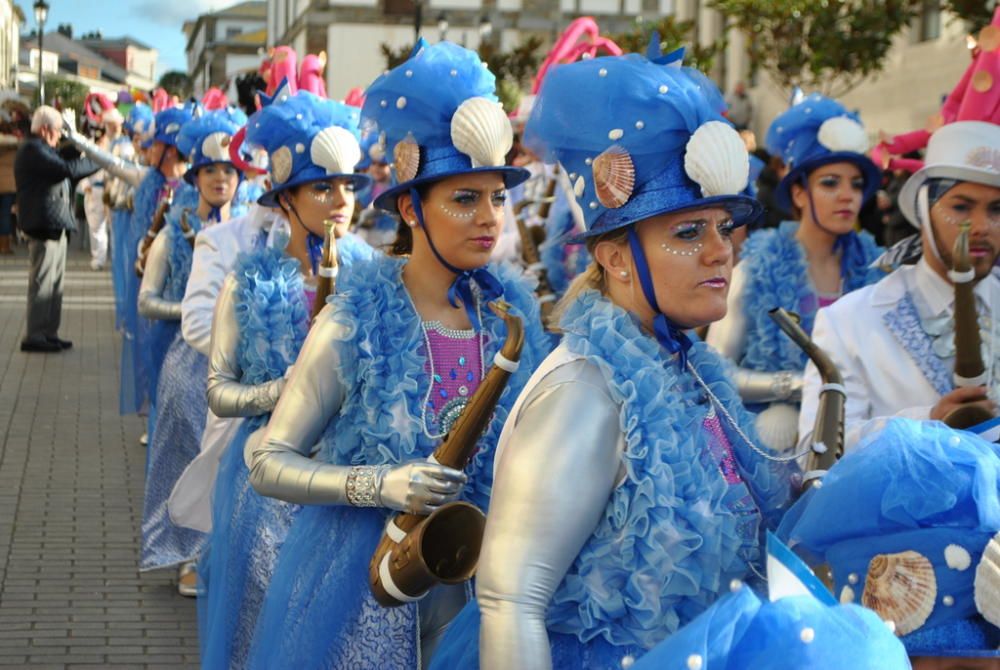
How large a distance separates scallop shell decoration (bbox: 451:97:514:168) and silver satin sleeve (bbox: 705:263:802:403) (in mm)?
1559

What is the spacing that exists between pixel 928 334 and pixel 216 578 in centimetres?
234

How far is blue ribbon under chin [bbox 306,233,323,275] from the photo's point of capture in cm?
560

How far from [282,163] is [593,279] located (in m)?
2.73

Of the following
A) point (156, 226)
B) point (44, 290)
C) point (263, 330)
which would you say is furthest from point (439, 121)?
point (44, 290)

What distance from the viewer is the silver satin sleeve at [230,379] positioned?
510cm

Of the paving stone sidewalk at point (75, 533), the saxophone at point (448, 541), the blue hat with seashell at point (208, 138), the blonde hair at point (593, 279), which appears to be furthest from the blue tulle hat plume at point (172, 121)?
the blonde hair at point (593, 279)

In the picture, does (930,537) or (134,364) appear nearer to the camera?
(930,537)

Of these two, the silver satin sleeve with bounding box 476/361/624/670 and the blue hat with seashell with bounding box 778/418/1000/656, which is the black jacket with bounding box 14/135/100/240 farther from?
the blue hat with seashell with bounding box 778/418/1000/656

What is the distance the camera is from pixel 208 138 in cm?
826

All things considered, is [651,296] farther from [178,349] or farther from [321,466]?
[178,349]

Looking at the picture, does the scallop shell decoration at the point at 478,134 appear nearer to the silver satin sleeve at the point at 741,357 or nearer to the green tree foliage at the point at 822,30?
the silver satin sleeve at the point at 741,357

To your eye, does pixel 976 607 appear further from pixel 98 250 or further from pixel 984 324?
pixel 98 250

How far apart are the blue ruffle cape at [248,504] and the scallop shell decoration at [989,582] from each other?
116 inches

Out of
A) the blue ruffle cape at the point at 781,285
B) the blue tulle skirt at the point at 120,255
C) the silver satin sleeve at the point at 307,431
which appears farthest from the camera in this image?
the blue tulle skirt at the point at 120,255
